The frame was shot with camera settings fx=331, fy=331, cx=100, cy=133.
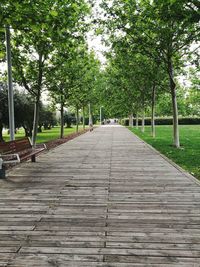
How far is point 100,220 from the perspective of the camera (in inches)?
195

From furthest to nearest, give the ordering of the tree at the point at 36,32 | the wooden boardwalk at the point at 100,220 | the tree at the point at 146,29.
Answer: the tree at the point at 146,29
the tree at the point at 36,32
the wooden boardwalk at the point at 100,220

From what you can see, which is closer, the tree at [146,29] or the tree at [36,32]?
the tree at [36,32]

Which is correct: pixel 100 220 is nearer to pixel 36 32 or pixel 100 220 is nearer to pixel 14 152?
pixel 14 152

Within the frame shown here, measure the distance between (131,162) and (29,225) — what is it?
23.0 feet

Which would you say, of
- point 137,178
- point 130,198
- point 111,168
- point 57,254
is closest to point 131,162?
point 111,168

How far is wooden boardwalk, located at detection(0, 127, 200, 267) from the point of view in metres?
3.71

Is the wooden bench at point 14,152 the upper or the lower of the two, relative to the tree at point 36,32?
lower

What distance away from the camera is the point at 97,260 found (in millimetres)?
3613

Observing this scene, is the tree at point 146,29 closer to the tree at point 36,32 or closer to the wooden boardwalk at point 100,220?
the tree at point 36,32

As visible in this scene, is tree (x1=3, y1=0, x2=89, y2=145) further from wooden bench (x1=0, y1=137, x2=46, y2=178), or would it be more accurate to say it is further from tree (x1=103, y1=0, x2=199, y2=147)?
wooden bench (x1=0, y1=137, x2=46, y2=178)

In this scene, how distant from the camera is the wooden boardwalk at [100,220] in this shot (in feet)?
12.2

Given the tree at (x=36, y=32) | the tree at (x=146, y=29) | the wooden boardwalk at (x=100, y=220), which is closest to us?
the wooden boardwalk at (x=100, y=220)

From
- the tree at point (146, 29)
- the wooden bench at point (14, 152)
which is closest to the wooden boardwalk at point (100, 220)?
the wooden bench at point (14, 152)

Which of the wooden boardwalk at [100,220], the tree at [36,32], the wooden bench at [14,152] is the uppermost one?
the tree at [36,32]
